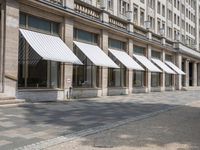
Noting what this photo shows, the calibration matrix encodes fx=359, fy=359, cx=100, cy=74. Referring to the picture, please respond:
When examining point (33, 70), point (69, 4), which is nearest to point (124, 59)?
point (69, 4)

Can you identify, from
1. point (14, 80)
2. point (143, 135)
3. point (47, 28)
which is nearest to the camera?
point (143, 135)

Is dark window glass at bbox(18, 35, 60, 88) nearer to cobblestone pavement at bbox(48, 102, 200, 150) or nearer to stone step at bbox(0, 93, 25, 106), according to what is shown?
stone step at bbox(0, 93, 25, 106)

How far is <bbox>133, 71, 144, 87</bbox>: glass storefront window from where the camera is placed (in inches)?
1401

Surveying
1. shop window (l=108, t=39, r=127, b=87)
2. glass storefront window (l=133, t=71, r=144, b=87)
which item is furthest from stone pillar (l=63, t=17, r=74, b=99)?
glass storefront window (l=133, t=71, r=144, b=87)

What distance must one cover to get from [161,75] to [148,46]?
586 centimetres

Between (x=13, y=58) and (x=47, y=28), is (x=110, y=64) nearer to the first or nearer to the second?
(x=47, y=28)

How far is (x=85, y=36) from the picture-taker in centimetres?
2642

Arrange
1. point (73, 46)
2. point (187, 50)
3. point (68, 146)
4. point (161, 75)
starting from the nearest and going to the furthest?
point (68, 146), point (73, 46), point (161, 75), point (187, 50)

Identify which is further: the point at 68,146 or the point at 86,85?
the point at 86,85

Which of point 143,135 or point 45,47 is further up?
point 45,47

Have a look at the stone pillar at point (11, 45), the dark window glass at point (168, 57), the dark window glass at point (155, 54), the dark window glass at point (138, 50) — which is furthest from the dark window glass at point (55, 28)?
the dark window glass at point (168, 57)

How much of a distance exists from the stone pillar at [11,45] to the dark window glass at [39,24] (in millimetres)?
1777

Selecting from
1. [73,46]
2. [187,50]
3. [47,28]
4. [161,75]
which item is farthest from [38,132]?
[187,50]

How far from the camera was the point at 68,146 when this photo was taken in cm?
889
